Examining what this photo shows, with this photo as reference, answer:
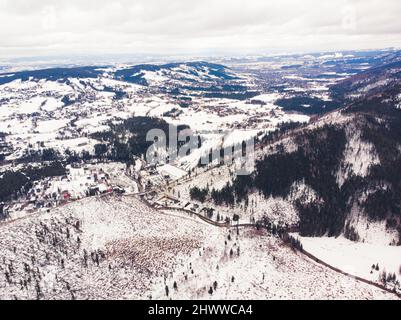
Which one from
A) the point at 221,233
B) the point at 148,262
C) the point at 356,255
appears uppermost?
the point at 221,233

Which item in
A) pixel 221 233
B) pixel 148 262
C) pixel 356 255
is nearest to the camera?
pixel 148 262

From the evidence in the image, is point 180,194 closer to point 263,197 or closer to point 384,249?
point 263,197

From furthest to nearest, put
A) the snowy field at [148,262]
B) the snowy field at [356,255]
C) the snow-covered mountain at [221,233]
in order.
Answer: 1. the snowy field at [356,255]
2. the snow-covered mountain at [221,233]
3. the snowy field at [148,262]

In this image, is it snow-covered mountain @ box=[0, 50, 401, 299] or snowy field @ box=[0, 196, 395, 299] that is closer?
snowy field @ box=[0, 196, 395, 299]

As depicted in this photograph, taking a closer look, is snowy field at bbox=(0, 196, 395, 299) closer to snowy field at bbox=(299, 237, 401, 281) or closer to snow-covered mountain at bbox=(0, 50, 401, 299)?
snow-covered mountain at bbox=(0, 50, 401, 299)

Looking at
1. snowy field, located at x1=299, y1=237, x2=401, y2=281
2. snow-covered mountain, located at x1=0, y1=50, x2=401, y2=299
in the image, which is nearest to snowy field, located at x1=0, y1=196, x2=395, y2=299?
snow-covered mountain, located at x1=0, y1=50, x2=401, y2=299

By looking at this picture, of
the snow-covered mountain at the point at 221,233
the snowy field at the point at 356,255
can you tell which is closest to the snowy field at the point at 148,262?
the snow-covered mountain at the point at 221,233

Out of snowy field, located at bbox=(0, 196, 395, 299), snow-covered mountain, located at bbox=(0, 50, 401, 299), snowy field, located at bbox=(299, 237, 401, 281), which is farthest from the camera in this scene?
snowy field, located at bbox=(299, 237, 401, 281)

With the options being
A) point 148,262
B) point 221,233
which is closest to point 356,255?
point 221,233

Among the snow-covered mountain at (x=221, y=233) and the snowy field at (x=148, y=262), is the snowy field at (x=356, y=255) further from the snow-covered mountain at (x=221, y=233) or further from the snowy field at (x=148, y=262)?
the snowy field at (x=148, y=262)

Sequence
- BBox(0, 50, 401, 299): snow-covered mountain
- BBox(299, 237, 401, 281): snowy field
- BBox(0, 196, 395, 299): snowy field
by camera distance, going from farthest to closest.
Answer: BBox(299, 237, 401, 281): snowy field → BBox(0, 50, 401, 299): snow-covered mountain → BBox(0, 196, 395, 299): snowy field

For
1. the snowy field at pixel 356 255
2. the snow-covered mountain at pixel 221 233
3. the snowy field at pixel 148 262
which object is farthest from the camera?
the snowy field at pixel 356 255

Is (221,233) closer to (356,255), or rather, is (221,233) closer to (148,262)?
(148,262)
